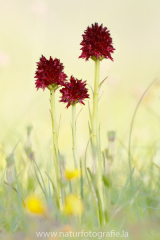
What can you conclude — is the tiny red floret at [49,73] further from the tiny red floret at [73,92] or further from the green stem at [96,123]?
the green stem at [96,123]

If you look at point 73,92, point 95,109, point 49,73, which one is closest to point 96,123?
point 95,109

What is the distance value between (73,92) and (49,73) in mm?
126

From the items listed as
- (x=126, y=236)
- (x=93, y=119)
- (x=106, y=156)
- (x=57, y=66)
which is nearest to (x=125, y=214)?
(x=126, y=236)

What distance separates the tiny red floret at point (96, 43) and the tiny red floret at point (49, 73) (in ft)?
0.35

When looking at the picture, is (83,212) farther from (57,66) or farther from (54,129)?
(57,66)

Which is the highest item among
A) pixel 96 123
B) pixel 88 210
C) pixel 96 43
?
pixel 96 43

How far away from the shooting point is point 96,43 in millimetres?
1038

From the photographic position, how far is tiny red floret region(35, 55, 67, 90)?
1.06 metres

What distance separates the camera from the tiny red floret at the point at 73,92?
1.08m

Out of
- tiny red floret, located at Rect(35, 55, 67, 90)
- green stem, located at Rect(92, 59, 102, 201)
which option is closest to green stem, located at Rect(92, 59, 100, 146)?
green stem, located at Rect(92, 59, 102, 201)

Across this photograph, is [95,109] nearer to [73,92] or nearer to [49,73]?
[73,92]

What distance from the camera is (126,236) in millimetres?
934

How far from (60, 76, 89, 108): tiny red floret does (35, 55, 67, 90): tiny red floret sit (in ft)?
0.12

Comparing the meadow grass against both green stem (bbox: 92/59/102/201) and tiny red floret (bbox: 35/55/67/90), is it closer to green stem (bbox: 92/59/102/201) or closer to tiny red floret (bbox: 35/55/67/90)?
green stem (bbox: 92/59/102/201)
